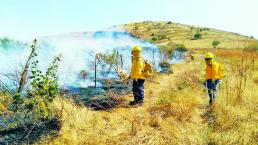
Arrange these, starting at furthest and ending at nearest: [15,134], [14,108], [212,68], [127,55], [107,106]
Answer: [127,55] → [212,68] → [107,106] → [14,108] → [15,134]

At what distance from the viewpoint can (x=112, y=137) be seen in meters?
7.71

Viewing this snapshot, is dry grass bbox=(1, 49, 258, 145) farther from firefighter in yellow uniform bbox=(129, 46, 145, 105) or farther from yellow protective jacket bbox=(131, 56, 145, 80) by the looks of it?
yellow protective jacket bbox=(131, 56, 145, 80)

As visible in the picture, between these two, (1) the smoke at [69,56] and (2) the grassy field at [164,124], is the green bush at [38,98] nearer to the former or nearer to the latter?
(2) the grassy field at [164,124]

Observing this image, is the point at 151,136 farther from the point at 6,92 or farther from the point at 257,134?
the point at 6,92

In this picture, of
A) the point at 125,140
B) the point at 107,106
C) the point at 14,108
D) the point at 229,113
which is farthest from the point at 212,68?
the point at 14,108

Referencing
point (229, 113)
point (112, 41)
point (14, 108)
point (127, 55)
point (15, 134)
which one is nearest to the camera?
point (15, 134)

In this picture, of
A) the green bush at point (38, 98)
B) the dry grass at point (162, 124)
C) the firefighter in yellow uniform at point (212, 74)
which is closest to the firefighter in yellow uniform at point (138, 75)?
the dry grass at point (162, 124)

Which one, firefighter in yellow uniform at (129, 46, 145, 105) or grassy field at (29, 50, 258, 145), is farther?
firefighter in yellow uniform at (129, 46, 145, 105)

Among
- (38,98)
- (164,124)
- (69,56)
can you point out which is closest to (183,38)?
(69,56)

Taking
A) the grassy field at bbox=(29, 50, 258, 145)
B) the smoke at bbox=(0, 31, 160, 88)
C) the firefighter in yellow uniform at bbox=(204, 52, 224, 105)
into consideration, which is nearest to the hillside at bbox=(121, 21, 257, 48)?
the smoke at bbox=(0, 31, 160, 88)

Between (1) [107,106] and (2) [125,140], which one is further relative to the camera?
(1) [107,106]

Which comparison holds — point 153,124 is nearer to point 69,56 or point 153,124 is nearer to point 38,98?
point 38,98

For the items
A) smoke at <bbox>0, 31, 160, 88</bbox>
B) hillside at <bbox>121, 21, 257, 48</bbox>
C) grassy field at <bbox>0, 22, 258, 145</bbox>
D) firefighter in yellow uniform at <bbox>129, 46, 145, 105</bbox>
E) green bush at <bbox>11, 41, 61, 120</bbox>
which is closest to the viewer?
grassy field at <bbox>0, 22, 258, 145</bbox>

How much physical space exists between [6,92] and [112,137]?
244 centimetres
